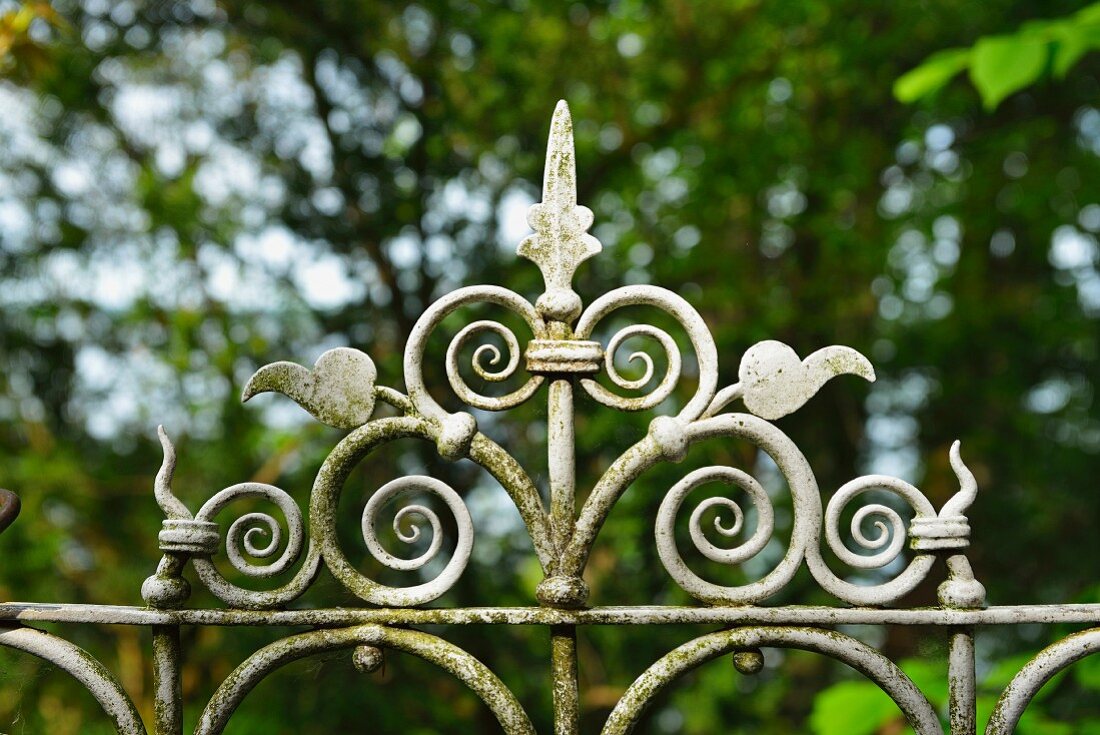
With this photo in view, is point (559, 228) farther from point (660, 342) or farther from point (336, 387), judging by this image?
point (336, 387)

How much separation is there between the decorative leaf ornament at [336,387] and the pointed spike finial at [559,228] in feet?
0.90

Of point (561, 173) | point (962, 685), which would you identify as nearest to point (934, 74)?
point (561, 173)

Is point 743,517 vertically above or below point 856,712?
above

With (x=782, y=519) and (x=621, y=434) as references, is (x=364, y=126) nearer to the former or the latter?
(x=621, y=434)

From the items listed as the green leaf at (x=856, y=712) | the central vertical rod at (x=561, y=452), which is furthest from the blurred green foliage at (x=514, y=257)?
the central vertical rod at (x=561, y=452)

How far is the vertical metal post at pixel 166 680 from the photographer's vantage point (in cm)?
134

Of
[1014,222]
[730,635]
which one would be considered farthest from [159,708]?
[1014,222]

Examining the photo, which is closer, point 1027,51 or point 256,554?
point 256,554

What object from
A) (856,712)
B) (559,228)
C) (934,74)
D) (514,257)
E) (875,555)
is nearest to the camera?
(875,555)

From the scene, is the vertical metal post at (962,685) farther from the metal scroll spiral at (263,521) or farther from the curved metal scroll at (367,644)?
the metal scroll spiral at (263,521)

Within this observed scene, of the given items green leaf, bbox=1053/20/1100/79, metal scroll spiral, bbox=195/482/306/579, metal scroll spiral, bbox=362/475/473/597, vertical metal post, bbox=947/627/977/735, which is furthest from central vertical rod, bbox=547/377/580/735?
green leaf, bbox=1053/20/1100/79

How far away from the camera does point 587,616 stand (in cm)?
132

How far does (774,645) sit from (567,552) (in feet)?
1.01

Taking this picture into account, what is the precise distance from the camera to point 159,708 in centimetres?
134
